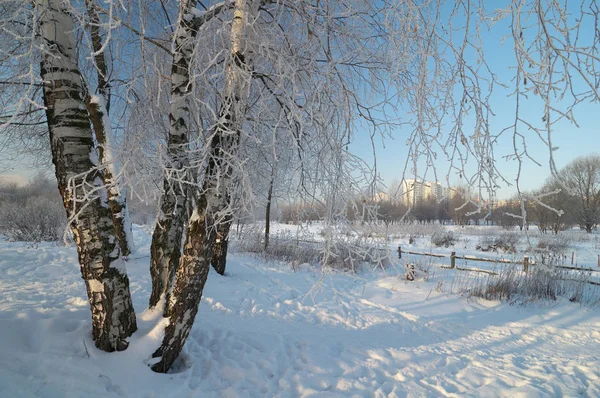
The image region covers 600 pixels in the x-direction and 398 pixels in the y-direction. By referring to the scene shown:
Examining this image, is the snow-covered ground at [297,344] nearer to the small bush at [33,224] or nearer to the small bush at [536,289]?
the small bush at [536,289]

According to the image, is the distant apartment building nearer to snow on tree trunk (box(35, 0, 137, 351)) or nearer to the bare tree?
snow on tree trunk (box(35, 0, 137, 351))

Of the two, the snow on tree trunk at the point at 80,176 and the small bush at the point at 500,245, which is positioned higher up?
the snow on tree trunk at the point at 80,176

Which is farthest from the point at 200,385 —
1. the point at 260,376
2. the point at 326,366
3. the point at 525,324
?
the point at 525,324

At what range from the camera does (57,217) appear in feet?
51.3

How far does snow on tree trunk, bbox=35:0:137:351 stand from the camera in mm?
2512

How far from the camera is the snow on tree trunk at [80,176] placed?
251cm

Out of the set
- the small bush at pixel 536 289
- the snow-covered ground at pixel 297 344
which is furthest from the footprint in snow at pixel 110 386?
the small bush at pixel 536 289

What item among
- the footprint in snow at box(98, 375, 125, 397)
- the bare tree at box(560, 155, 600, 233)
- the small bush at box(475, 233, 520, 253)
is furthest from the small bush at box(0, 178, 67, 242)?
the bare tree at box(560, 155, 600, 233)

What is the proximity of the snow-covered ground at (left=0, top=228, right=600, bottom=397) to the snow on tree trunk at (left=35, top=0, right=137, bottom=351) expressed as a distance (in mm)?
297

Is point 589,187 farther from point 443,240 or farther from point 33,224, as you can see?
point 33,224

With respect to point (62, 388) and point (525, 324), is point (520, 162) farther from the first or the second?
point (525, 324)

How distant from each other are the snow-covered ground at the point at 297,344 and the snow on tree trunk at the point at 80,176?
0.30m

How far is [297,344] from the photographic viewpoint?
4121 mm

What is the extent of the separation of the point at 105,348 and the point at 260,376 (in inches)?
58.2
